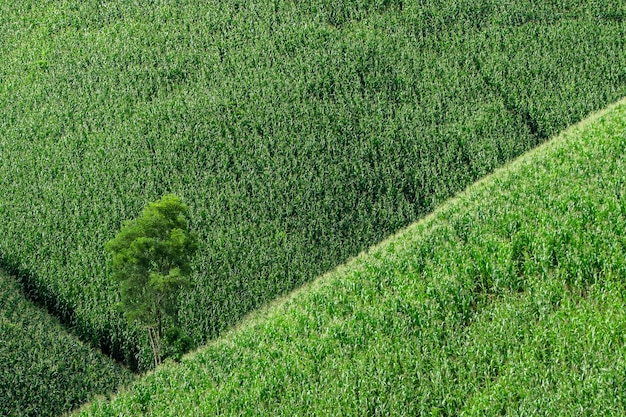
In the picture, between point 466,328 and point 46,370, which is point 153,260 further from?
point 466,328

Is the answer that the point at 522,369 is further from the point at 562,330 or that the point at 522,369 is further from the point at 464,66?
the point at 464,66

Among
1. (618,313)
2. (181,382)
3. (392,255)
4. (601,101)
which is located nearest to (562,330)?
(618,313)

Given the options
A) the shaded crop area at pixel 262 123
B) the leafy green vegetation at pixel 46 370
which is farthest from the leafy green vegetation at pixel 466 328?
the shaded crop area at pixel 262 123

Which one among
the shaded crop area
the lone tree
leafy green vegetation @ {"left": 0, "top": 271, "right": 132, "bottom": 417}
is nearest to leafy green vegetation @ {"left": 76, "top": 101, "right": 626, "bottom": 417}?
the lone tree

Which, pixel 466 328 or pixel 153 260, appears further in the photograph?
pixel 153 260

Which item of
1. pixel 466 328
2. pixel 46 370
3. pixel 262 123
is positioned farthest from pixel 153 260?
pixel 262 123

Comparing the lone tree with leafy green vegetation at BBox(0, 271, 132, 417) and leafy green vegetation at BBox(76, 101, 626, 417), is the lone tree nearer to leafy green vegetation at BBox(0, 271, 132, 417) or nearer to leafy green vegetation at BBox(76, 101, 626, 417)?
leafy green vegetation at BBox(0, 271, 132, 417)
